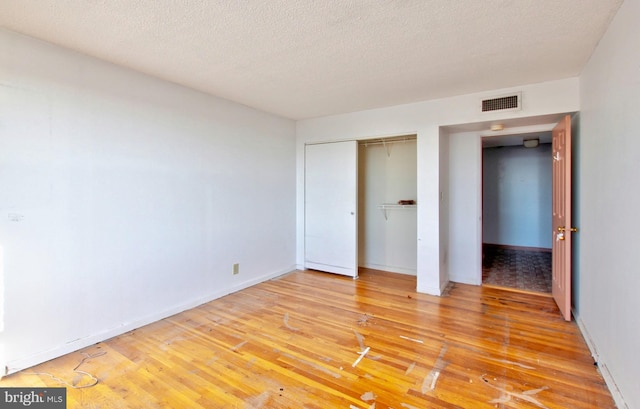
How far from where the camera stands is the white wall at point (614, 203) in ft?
5.27

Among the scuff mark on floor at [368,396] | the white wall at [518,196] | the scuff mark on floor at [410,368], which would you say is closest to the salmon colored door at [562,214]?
the scuff mark on floor at [410,368]

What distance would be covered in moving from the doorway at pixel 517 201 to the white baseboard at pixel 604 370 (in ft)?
9.81

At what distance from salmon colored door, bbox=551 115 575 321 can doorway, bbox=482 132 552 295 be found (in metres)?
2.30

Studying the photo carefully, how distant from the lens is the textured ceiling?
1.82m

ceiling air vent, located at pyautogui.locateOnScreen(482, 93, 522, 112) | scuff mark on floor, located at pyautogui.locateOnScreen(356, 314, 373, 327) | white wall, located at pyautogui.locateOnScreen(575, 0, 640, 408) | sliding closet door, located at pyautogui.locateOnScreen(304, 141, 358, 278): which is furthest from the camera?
sliding closet door, located at pyautogui.locateOnScreen(304, 141, 358, 278)

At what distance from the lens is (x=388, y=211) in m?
4.80

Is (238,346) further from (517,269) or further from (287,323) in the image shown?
(517,269)

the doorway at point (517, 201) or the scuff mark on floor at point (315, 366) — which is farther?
the doorway at point (517, 201)

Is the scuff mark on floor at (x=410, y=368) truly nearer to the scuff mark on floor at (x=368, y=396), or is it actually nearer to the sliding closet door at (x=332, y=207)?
the scuff mark on floor at (x=368, y=396)

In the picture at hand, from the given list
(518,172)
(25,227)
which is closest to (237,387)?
(25,227)

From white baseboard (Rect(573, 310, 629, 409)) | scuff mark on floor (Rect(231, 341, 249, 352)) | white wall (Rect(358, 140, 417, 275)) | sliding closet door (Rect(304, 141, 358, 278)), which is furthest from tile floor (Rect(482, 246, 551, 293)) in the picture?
scuff mark on floor (Rect(231, 341, 249, 352))

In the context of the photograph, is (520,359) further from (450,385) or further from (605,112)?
(605,112)

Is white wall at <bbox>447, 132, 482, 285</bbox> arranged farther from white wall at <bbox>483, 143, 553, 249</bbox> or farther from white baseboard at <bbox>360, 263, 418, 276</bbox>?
white wall at <bbox>483, 143, 553, 249</bbox>

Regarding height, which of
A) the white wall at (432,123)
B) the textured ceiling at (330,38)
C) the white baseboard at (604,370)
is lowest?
the white baseboard at (604,370)
